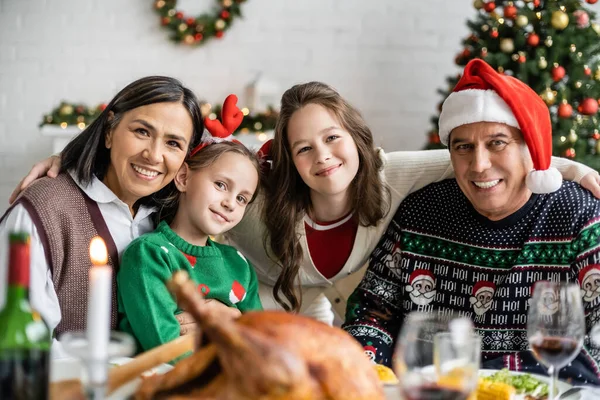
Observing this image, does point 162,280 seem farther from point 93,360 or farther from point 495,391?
point 93,360

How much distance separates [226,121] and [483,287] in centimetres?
98

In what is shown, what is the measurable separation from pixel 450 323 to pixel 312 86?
4.85 ft

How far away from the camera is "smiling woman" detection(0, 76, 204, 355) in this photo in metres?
1.80

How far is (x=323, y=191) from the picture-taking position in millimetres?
2215

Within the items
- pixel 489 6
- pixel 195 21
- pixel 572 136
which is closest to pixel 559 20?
pixel 489 6

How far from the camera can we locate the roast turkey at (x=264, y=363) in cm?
76

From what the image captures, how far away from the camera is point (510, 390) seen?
46.5 inches

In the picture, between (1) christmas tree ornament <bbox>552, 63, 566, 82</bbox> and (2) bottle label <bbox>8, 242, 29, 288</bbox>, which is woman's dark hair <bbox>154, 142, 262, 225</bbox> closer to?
(2) bottle label <bbox>8, 242, 29, 288</bbox>

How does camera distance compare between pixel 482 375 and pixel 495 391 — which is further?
pixel 482 375

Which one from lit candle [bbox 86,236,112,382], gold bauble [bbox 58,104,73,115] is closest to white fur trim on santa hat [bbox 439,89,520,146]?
lit candle [bbox 86,236,112,382]

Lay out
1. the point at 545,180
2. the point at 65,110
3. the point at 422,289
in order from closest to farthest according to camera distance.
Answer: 1. the point at 545,180
2. the point at 422,289
3. the point at 65,110

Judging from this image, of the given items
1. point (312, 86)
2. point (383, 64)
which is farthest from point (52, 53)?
point (312, 86)

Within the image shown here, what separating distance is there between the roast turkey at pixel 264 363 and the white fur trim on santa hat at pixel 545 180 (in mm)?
1220

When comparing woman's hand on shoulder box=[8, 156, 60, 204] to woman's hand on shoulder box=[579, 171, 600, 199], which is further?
woman's hand on shoulder box=[579, 171, 600, 199]
